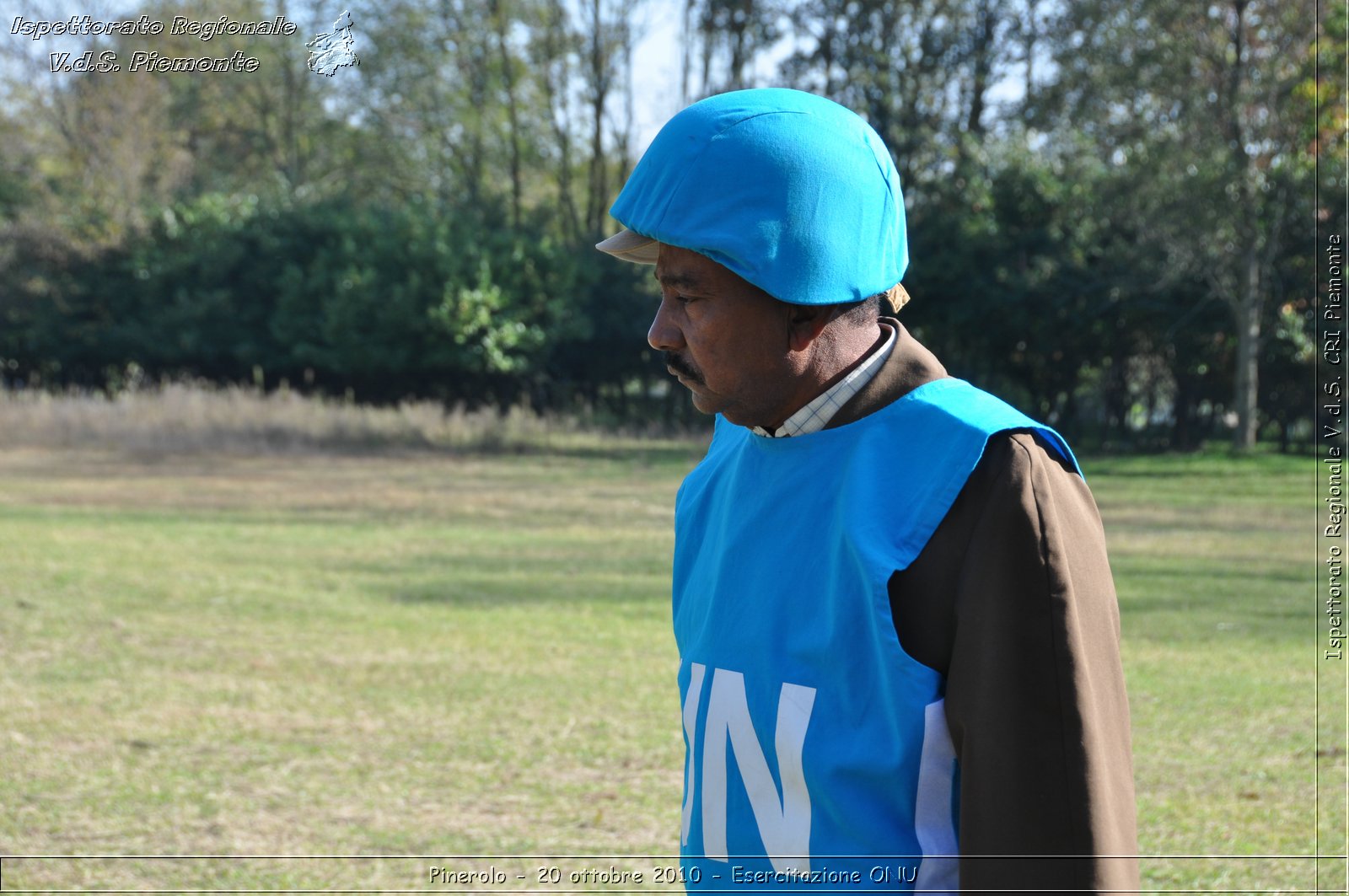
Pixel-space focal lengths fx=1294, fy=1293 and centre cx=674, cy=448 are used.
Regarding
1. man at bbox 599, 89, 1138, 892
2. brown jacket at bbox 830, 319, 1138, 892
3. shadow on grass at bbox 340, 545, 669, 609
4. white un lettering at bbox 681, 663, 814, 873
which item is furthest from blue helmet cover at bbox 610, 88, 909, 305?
shadow on grass at bbox 340, 545, 669, 609

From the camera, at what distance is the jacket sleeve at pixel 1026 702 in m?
1.40

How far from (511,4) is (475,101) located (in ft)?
14.7

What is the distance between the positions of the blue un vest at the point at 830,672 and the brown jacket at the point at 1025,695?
0.17ft

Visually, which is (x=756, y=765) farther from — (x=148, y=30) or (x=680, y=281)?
(x=148, y=30)

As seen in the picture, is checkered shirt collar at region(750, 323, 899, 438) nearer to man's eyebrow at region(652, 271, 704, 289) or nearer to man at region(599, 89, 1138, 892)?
man at region(599, 89, 1138, 892)

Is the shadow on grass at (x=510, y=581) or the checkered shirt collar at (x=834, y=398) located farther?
the shadow on grass at (x=510, y=581)

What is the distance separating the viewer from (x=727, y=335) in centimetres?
171

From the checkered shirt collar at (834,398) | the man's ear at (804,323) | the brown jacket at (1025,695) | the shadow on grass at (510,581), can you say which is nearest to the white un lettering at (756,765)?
the brown jacket at (1025,695)

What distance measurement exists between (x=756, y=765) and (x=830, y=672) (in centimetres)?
20

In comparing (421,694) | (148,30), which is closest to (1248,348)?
(421,694)

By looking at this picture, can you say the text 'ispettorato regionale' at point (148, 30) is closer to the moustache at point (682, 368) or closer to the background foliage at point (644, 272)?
the moustache at point (682, 368)

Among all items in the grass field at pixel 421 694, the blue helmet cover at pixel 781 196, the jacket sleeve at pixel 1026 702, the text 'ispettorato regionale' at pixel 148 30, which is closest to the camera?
the jacket sleeve at pixel 1026 702

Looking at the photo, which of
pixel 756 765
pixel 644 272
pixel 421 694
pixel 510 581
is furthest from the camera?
pixel 644 272

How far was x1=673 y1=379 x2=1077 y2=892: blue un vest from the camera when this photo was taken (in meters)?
1.49
